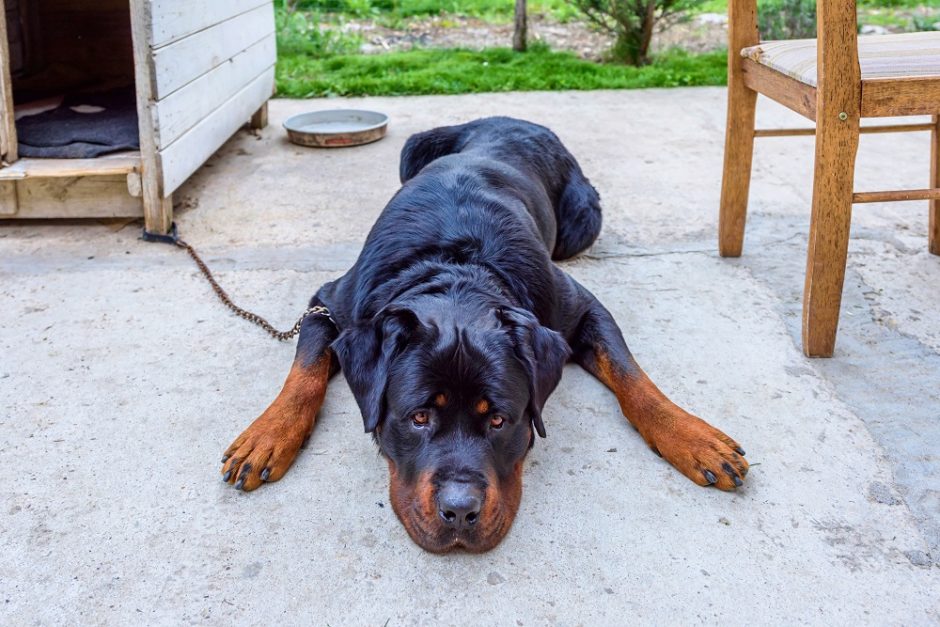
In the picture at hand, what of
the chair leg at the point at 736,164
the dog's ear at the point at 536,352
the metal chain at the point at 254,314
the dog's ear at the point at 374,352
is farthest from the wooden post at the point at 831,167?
the metal chain at the point at 254,314

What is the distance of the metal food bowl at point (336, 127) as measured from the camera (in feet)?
17.3

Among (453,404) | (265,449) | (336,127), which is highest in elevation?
(336,127)

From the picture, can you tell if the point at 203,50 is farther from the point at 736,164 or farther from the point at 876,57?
the point at 876,57

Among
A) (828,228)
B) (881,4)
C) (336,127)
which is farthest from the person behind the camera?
(881,4)

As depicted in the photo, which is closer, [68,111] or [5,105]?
[5,105]

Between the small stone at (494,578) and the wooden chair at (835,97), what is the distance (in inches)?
59.0

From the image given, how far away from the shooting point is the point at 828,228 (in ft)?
9.01

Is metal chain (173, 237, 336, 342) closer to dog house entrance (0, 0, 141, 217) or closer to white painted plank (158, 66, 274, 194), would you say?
white painted plank (158, 66, 274, 194)

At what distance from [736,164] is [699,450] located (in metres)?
1.65

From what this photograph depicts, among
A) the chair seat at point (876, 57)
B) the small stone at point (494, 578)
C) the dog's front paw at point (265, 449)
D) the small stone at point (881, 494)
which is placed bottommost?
the small stone at point (494, 578)

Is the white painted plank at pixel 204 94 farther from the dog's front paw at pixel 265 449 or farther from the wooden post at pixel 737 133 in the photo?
the wooden post at pixel 737 133

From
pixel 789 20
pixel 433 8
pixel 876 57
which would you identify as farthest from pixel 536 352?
pixel 433 8

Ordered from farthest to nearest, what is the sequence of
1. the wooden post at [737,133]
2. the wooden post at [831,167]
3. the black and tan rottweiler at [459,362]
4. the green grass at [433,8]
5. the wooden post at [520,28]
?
the green grass at [433,8], the wooden post at [520,28], the wooden post at [737,133], the wooden post at [831,167], the black and tan rottweiler at [459,362]

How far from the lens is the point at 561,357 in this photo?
220cm
